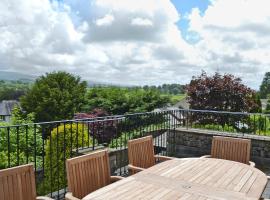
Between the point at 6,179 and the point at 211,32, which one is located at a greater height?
the point at 211,32

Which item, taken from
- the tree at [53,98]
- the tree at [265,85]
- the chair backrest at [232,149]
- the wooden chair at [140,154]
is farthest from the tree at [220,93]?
the tree at [265,85]

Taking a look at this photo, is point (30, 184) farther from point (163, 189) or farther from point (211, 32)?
point (211, 32)

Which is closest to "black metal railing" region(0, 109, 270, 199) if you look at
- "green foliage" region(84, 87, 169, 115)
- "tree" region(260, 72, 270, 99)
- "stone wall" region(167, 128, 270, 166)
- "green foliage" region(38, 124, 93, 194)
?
"green foliage" region(38, 124, 93, 194)

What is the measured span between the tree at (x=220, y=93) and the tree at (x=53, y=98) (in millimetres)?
15294

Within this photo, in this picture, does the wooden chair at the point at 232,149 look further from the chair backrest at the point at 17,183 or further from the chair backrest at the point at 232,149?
the chair backrest at the point at 17,183

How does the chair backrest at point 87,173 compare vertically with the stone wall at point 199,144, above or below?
above

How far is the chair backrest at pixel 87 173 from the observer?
2867mm

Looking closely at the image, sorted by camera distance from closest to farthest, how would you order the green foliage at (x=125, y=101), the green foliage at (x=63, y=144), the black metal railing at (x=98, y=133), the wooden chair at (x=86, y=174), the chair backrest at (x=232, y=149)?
1. the wooden chair at (x=86, y=174)
2. the chair backrest at (x=232, y=149)
3. the black metal railing at (x=98, y=133)
4. the green foliage at (x=63, y=144)
5. the green foliage at (x=125, y=101)

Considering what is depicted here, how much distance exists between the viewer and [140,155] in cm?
393

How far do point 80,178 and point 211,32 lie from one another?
46.0 feet

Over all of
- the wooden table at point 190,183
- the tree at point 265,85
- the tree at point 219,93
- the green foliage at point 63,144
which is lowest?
the green foliage at point 63,144

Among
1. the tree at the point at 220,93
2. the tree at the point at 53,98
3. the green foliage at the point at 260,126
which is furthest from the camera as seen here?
the tree at the point at 53,98

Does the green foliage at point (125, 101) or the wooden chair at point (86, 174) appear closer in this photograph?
the wooden chair at point (86, 174)

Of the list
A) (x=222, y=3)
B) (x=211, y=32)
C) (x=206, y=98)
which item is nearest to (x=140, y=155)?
(x=222, y=3)
